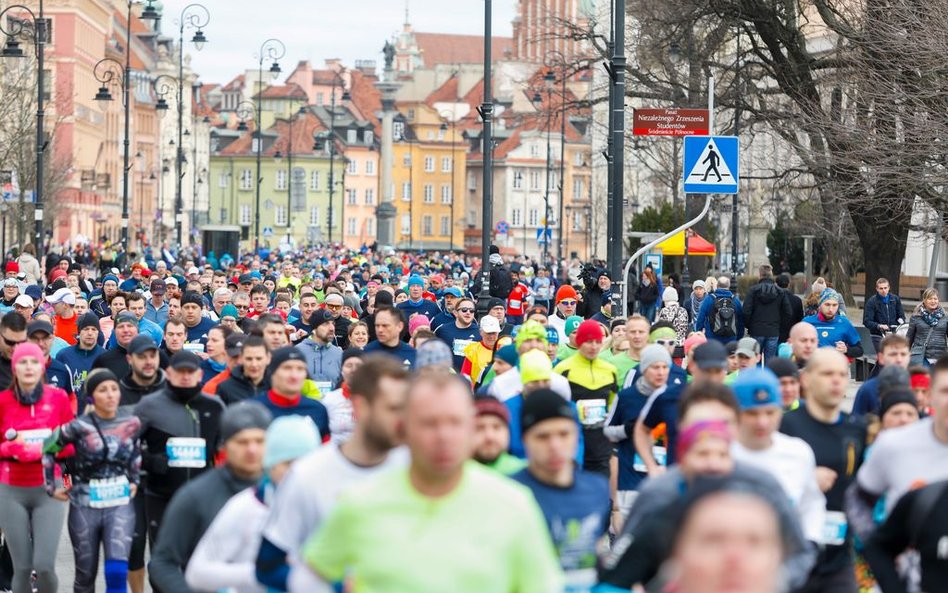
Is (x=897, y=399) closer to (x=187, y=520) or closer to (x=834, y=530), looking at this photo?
(x=834, y=530)

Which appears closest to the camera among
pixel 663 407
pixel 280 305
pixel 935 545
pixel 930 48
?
pixel 935 545

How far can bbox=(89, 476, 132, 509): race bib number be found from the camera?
10836mm

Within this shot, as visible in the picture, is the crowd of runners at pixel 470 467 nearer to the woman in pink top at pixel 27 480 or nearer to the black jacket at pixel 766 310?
the woman in pink top at pixel 27 480

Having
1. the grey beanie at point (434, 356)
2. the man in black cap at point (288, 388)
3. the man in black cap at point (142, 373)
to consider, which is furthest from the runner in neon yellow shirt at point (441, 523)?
the man in black cap at point (142, 373)

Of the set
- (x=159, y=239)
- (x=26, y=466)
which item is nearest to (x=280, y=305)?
(x=26, y=466)

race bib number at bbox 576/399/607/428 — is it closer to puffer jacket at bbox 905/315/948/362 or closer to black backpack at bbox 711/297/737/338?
puffer jacket at bbox 905/315/948/362

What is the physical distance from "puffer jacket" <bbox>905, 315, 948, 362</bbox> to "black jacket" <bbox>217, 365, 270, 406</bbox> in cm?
1170

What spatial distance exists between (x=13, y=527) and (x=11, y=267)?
24.7m

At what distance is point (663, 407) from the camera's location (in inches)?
430

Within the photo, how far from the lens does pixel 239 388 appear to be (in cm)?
1184

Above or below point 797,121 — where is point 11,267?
below

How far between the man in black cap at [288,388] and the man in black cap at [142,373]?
1.85 meters

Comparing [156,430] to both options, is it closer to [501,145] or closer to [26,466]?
[26,466]

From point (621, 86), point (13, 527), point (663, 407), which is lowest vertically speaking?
point (13, 527)
